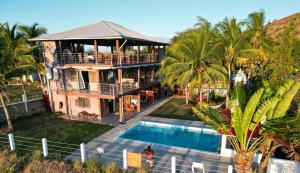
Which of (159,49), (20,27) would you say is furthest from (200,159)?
(20,27)

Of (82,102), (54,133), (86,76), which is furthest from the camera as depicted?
(86,76)

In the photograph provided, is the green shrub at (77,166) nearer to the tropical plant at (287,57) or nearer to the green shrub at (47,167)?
the green shrub at (47,167)

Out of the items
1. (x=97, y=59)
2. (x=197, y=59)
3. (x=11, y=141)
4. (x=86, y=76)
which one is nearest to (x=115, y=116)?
(x=86, y=76)

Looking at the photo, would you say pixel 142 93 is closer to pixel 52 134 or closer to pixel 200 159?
pixel 52 134

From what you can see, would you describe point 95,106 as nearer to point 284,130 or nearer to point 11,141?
point 11,141

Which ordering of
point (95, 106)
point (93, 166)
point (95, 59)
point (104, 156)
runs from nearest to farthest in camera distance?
point (93, 166) → point (104, 156) → point (95, 59) → point (95, 106)
